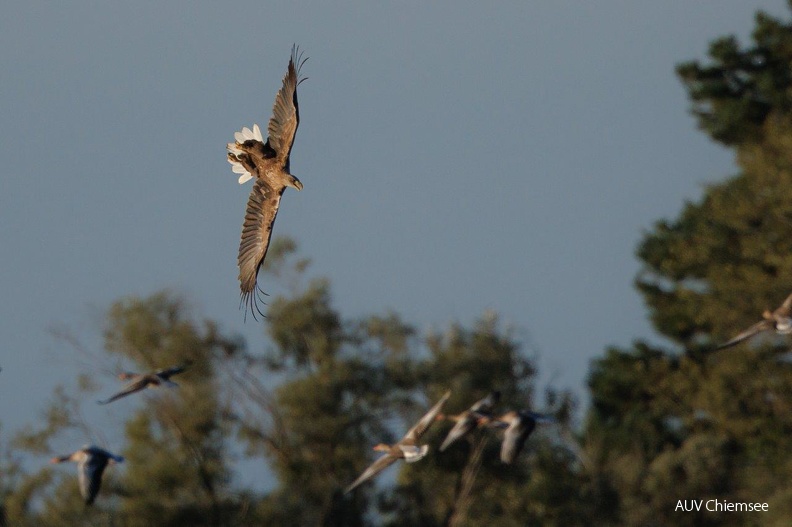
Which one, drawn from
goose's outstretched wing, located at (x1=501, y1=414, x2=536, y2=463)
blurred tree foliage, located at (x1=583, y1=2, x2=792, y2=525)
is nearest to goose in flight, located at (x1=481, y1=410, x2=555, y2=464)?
goose's outstretched wing, located at (x1=501, y1=414, x2=536, y2=463)

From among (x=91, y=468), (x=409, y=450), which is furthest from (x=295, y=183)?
(x=91, y=468)

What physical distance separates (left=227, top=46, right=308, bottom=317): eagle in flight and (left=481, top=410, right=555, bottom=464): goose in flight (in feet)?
17.8

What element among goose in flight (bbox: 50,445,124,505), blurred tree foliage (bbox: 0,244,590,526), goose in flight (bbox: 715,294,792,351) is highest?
blurred tree foliage (bbox: 0,244,590,526)

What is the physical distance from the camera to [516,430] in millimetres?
22812

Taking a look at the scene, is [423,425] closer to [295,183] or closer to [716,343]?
[295,183]

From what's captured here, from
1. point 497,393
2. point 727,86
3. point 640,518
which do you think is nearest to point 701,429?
point 640,518

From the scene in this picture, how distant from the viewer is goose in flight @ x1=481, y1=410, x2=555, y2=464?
22.4m

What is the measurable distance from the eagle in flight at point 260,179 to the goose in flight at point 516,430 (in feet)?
17.8

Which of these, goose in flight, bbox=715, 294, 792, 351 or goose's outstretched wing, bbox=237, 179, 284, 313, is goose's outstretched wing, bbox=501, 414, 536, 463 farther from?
goose's outstretched wing, bbox=237, 179, 284, 313

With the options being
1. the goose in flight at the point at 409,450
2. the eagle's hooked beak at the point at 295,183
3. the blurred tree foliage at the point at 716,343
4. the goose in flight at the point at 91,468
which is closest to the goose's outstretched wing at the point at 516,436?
the goose in flight at the point at 409,450

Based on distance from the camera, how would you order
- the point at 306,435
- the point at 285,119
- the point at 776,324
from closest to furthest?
the point at 285,119, the point at 776,324, the point at 306,435

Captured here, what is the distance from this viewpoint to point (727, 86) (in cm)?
4634

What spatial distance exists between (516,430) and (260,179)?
6.20 metres

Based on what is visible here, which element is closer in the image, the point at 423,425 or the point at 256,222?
the point at 256,222
